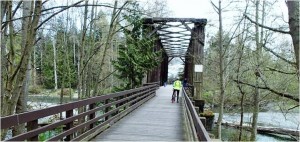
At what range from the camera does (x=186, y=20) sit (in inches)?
989

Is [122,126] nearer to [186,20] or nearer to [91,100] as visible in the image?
[91,100]

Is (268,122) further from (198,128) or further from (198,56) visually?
(198,128)

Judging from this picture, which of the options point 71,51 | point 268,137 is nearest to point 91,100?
point 268,137

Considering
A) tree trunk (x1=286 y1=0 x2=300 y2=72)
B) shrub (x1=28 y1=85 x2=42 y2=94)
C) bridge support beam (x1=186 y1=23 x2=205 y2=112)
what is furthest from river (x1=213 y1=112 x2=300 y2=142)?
tree trunk (x1=286 y1=0 x2=300 y2=72)

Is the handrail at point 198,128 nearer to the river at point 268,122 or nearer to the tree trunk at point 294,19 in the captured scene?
the tree trunk at point 294,19

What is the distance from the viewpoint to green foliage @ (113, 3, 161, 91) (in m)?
19.4

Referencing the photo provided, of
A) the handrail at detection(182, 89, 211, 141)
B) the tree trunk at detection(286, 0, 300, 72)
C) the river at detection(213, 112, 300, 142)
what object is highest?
the tree trunk at detection(286, 0, 300, 72)

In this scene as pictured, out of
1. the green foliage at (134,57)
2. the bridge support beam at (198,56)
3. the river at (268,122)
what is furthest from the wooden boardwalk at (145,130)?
the river at (268,122)

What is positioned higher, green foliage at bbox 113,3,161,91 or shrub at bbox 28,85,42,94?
green foliage at bbox 113,3,161,91

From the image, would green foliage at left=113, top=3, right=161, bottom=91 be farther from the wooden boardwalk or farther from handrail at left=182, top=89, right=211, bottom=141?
handrail at left=182, top=89, right=211, bottom=141

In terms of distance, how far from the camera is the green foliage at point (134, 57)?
1938 cm

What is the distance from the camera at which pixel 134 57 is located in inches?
767

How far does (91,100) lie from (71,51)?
37.2m

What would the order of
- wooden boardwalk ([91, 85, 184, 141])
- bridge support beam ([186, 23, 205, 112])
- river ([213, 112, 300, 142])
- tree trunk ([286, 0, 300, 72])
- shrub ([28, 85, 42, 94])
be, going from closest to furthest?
tree trunk ([286, 0, 300, 72]) < wooden boardwalk ([91, 85, 184, 141]) < bridge support beam ([186, 23, 205, 112]) < river ([213, 112, 300, 142]) < shrub ([28, 85, 42, 94])
